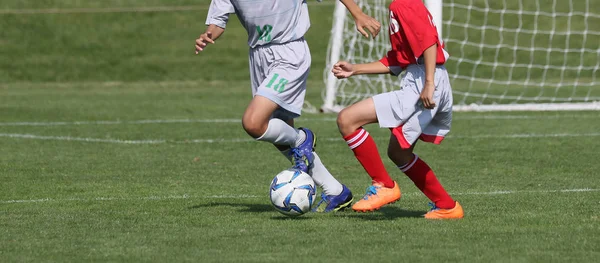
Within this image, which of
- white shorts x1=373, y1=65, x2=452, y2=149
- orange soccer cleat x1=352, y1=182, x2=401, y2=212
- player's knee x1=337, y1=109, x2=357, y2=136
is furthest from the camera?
orange soccer cleat x1=352, y1=182, x2=401, y2=212

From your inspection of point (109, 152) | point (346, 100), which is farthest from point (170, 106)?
point (109, 152)

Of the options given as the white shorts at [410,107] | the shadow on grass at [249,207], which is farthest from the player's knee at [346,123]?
the shadow on grass at [249,207]

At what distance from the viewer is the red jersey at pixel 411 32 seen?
6027mm

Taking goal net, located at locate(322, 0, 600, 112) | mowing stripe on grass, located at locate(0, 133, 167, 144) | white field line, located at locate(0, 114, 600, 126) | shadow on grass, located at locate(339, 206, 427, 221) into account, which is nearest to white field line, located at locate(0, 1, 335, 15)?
goal net, located at locate(322, 0, 600, 112)

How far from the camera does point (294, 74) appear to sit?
270 inches

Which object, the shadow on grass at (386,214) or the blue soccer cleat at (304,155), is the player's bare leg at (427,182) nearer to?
the shadow on grass at (386,214)

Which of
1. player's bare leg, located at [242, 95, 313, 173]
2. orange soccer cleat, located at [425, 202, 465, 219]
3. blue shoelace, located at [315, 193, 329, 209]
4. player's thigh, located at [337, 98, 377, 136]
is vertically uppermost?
player's thigh, located at [337, 98, 377, 136]

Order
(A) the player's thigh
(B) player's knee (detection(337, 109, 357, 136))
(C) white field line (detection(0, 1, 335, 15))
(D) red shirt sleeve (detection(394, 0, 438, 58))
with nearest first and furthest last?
(D) red shirt sleeve (detection(394, 0, 438, 58)), (A) the player's thigh, (B) player's knee (detection(337, 109, 357, 136)), (C) white field line (detection(0, 1, 335, 15))

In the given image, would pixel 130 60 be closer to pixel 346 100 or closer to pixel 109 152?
pixel 346 100

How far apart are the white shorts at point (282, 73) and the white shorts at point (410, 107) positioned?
770 millimetres

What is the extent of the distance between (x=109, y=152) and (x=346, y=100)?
6198mm

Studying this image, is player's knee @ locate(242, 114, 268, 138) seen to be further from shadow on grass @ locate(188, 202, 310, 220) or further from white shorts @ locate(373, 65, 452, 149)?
white shorts @ locate(373, 65, 452, 149)

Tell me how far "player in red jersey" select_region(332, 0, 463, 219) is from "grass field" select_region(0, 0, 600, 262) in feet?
1.04

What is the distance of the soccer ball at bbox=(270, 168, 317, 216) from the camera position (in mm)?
6363
